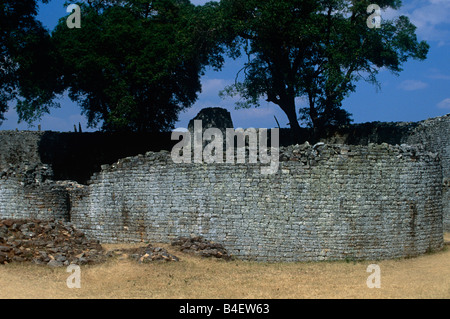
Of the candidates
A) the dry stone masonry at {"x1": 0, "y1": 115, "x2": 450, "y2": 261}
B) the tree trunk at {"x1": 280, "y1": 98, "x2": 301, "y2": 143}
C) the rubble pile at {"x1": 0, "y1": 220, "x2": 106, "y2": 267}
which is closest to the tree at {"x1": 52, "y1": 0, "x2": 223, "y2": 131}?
the tree trunk at {"x1": 280, "y1": 98, "x2": 301, "y2": 143}

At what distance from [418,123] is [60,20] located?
2167 centimetres

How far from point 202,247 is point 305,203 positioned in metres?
3.36

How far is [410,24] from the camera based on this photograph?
103 feet

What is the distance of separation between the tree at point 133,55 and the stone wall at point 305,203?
522 inches

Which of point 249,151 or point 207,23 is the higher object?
point 207,23

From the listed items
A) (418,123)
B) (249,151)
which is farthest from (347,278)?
(418,123)

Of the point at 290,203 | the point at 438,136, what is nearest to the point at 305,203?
the point at 290,203

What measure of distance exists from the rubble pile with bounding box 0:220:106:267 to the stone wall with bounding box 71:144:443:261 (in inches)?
95.8

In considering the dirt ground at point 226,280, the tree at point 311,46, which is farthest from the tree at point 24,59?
the dirt ground at point 226,280

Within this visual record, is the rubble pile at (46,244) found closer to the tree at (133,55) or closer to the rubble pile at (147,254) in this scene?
the rubble pile at (147,254)

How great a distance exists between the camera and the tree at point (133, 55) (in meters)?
31.5

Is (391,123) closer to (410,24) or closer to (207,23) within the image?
(410,24)

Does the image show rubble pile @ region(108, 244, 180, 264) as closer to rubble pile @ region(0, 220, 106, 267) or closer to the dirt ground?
the dirt ground

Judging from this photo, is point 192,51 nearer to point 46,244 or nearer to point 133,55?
point 133,55
